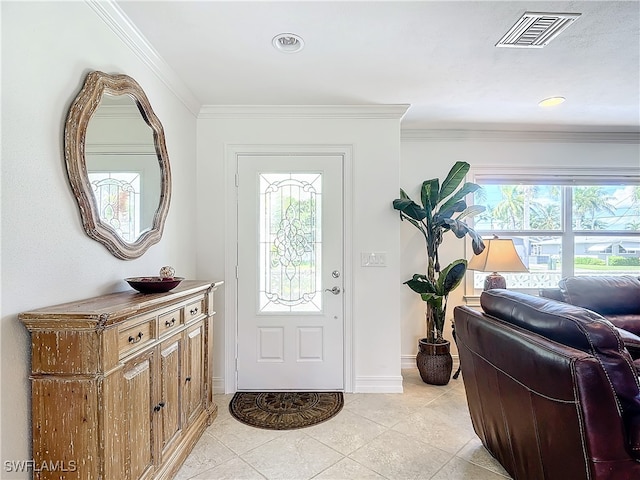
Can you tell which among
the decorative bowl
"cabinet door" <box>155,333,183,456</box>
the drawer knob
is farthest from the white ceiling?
"cabinet door" <box>155,333,183,456</box>

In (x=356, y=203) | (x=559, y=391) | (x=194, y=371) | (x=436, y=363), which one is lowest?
(x=436, y=363)

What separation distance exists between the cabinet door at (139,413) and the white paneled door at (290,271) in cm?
136

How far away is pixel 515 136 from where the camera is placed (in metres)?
3.62

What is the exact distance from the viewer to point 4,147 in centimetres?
115

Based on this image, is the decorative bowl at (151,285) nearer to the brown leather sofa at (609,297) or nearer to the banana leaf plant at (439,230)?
the banana leaf plant at (439,230)

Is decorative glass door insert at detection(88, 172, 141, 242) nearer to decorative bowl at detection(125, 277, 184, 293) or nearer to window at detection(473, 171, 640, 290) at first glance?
decorative bowl at detection(125, 277, 184, 293)

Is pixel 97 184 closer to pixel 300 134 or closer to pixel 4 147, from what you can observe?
pixel 4 147

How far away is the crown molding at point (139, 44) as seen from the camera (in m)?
1.63

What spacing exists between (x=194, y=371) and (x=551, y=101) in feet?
11.6

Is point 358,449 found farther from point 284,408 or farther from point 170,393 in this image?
point 170,393

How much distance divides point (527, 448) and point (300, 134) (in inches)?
104

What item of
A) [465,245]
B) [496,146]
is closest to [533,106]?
[496,146]

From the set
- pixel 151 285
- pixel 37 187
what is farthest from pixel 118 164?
pixel 151 285

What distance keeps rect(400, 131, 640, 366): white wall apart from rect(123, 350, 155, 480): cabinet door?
2.61m
